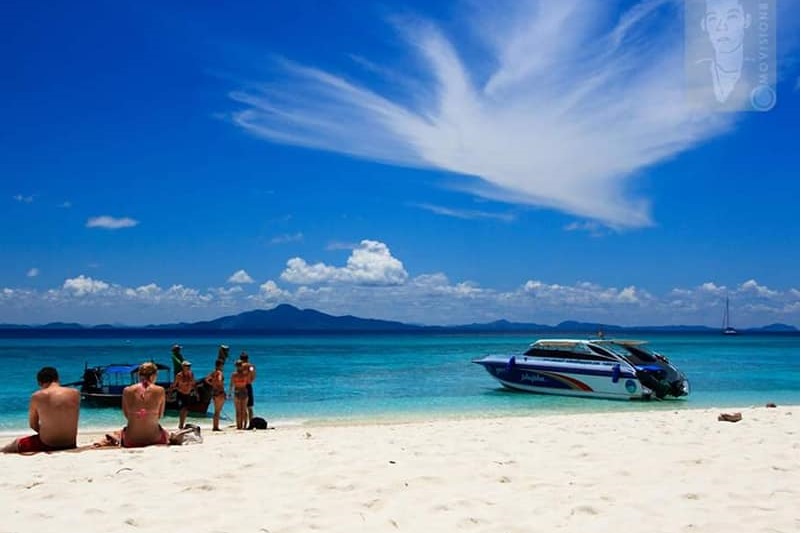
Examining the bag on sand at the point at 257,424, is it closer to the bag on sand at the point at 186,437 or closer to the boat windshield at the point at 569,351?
the bag on sand at the point at 186,437

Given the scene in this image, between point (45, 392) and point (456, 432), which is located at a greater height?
point (45, 392)

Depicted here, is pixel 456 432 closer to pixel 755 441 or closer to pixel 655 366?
pixel 755 441

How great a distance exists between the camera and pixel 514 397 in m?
22.2

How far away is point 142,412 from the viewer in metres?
8.71

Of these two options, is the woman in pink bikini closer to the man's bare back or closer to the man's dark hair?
the man's bare back

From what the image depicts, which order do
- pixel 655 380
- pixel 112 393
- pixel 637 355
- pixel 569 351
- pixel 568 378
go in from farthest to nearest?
pixel 569 351
pixel 637 355
pixel 568 378
pixel 655 380
pixel 112 393

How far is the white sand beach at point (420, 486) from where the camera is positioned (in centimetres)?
500

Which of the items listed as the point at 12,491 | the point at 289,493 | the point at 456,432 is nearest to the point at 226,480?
the point at 289,493

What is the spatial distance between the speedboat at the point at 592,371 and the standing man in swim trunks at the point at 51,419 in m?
16.2

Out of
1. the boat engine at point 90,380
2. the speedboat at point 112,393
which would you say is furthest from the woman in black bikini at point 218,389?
the boat engine at point 90,380

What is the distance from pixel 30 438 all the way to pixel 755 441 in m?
9.48

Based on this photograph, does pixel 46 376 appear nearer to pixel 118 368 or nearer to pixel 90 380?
pixel 90 380

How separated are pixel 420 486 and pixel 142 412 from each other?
442 cm

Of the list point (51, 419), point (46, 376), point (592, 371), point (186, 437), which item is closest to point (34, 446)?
point (51, 419)
